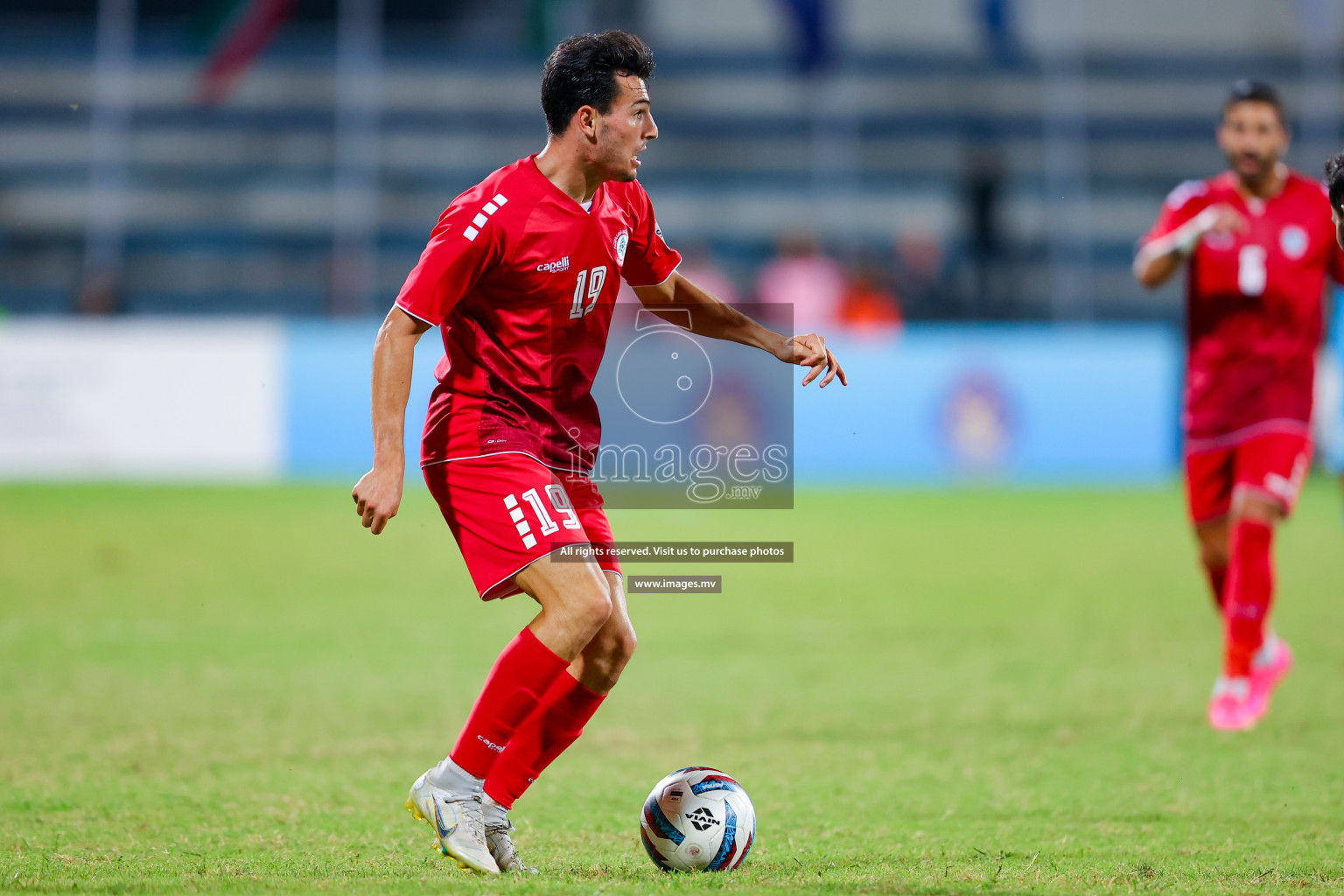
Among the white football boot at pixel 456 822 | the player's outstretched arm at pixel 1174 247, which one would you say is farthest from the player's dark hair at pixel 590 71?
the player's outstretched arm at pixel 1174 247

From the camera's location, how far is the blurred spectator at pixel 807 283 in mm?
17094

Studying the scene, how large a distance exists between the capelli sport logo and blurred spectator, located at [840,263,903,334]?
43.2ft

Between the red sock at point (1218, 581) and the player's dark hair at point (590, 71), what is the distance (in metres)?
4.13

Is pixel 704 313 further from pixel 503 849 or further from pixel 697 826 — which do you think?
pixel 503 849

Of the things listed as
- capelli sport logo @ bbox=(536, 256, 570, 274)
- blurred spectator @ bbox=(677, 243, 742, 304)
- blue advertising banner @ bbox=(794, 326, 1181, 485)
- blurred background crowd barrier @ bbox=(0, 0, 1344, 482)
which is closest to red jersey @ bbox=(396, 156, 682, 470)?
capelli sport logo @ bbox=(536, 256, 570, 274)

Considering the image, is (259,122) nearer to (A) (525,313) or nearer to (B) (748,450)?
(B) (748,450)

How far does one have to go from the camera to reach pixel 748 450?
15.3 meters

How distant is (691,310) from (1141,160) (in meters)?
21.7

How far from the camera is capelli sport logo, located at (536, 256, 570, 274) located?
392 centimetres

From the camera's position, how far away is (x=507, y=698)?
12.8 feet

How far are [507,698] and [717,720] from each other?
2.36m

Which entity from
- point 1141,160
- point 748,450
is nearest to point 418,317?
point 748,450

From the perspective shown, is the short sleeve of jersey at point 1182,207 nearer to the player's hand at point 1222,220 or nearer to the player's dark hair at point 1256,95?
the player's hand at point 1222,220

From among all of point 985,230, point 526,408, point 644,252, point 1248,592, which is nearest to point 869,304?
point 985,230
